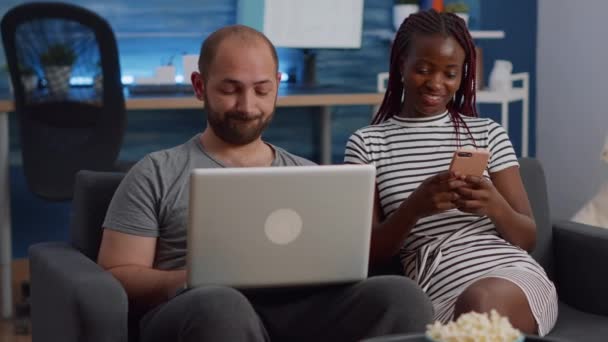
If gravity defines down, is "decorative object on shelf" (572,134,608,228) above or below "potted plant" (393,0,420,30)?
below

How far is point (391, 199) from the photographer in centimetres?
226

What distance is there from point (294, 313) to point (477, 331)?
645 millimetres

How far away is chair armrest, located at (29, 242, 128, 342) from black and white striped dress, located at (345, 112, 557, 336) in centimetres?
63

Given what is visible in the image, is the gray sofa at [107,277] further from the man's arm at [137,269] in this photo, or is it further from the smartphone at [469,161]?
the smartphone at [469,161]

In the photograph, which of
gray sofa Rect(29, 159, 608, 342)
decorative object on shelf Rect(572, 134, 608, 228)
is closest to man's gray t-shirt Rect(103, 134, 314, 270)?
gray sofa Rect(29, 159, 608, 342)

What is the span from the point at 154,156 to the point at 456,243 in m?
0.65

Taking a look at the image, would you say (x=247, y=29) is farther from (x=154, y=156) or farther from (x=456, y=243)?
(x=456, y=243)

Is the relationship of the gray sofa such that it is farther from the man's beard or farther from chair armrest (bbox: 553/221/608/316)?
the man's beard

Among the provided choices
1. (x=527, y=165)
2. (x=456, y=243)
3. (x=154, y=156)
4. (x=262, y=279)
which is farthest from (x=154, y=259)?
(x=527, y=165)

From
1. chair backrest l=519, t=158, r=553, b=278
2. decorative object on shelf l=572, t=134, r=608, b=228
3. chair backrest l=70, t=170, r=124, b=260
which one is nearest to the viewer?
chair backrest l=70, t=170, r=124, b=260

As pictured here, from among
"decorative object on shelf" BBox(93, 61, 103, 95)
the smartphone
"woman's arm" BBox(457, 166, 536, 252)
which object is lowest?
"woman's arm" BBox(457, 166, 536, 252)

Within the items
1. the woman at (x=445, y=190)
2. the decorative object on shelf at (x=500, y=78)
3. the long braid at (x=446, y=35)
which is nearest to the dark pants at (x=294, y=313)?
the woman at (x=445, y=190)

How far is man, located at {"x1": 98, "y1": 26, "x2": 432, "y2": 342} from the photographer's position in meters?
1.81

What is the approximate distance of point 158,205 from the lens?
6.79 feet
